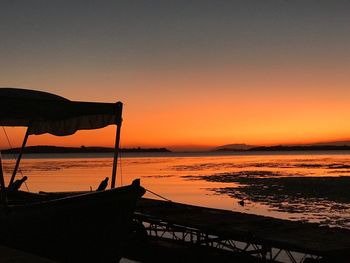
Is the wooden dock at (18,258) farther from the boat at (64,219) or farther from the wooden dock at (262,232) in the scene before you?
the wooden dock at (262,232)

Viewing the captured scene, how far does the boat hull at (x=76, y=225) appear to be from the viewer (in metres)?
10.7

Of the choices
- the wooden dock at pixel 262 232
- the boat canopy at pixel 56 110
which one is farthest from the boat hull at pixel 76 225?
the wooden dock at pixel 262 232

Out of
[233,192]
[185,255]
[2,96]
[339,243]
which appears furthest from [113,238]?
[233,192]

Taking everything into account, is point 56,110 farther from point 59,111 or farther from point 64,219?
point 64,219

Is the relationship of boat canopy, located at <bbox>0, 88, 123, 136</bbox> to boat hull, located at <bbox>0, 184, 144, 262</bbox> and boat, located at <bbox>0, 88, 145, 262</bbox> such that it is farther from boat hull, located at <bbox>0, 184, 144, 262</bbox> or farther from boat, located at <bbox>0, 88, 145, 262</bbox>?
boat hull, located at <bbox>0, 184, 144, 262</bbox>

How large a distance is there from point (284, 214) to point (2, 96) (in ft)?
59.1

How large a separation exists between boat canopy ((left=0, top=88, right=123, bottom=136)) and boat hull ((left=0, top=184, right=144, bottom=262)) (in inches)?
93.6

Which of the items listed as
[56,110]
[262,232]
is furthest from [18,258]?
[262,232]

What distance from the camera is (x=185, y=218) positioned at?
46.6 ft

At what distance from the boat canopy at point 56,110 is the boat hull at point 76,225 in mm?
2378

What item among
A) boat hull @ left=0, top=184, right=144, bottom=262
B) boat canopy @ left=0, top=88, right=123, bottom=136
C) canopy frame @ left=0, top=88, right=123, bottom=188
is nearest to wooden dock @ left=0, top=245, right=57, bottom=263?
boat hull @ left=0, top=184, right=144, bottom=262

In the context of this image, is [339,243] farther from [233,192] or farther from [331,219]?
[233,192]

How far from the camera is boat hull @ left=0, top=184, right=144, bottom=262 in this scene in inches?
420

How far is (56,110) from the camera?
465 inches
